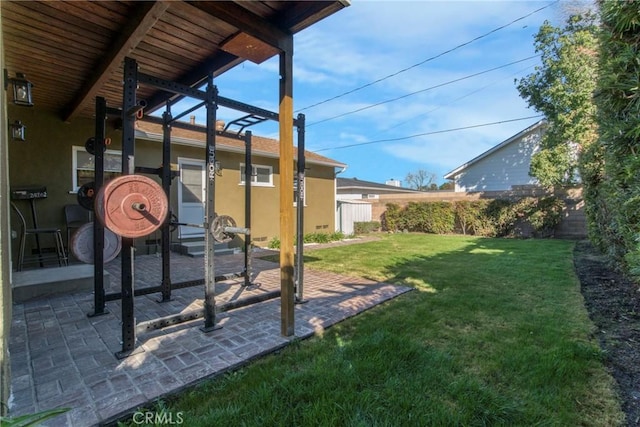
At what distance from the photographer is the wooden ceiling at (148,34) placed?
2.55 meters

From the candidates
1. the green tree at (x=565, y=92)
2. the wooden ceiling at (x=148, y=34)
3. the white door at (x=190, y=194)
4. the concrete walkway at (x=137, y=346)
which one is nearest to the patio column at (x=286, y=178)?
the wooden ceiling at (x=148, y=34)

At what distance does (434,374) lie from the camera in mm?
2258

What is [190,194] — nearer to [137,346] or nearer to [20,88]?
[20,88]

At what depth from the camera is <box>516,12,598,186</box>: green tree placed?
10859mm

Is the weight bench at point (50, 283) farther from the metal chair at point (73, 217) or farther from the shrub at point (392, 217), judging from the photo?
the shrub at point (392, 217)

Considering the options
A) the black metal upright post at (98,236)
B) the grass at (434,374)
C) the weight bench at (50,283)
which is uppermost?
the black metal upright post at (98,236)

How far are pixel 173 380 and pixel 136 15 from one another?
2.91 metres

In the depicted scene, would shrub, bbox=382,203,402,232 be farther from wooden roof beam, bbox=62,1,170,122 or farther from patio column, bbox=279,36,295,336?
wooden roof beam, bbox=62,1,170,122

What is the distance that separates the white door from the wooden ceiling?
447 centimetres

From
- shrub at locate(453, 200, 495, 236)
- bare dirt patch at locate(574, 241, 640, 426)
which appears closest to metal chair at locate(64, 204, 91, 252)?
bare dirt patch at locate(574, 241, 640, 426)

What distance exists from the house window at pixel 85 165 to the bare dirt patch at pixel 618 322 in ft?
26.3

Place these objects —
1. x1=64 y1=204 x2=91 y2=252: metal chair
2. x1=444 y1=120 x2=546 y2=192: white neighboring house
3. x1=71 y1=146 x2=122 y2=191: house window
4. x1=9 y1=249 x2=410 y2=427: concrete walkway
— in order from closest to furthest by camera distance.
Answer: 1. x1=9 y1=249 x2=410 y2=427: concrete walkway
2. x1=64 y1=204 x2=91 y2=252: metal chair
3. x1=71 y1=146 x2=122 y2=191: house window
4. x1=444 y1=120 x2=546 y2=192: white neighboring house

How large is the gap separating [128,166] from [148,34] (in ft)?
4.57

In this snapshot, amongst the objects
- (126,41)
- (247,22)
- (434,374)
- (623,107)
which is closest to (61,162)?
(126,41)
